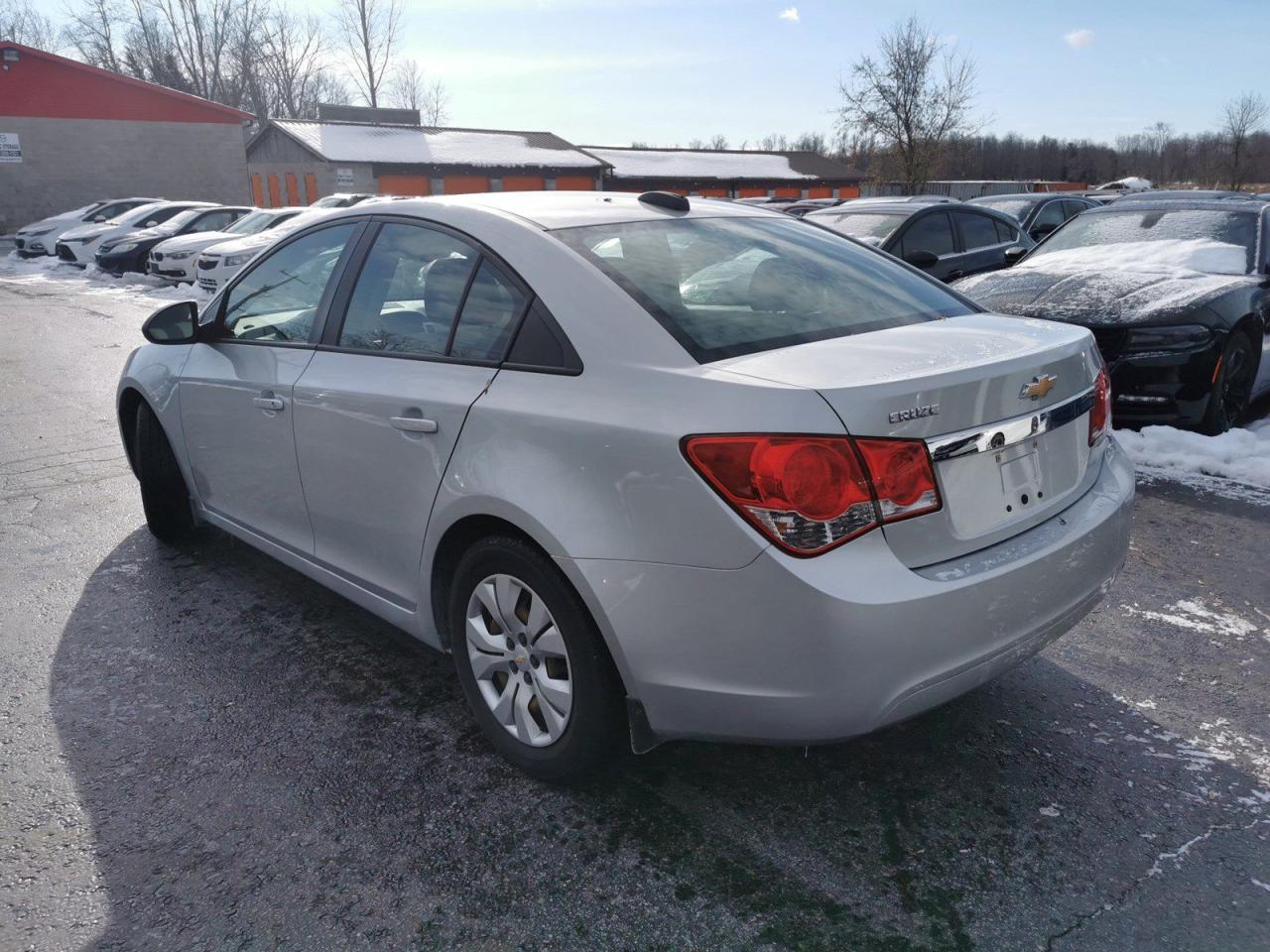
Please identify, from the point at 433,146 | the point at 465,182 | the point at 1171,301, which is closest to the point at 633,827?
the point at 1171,301

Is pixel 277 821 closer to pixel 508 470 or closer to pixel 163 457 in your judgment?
pixel 508 470

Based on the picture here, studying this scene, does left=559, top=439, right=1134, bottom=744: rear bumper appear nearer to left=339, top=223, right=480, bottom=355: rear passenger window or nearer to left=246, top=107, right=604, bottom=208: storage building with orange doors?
left=339, top=223, right=480, bottom=355: rear passenger window

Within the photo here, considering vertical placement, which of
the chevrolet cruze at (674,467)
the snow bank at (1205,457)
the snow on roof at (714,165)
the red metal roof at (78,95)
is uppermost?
the red metal roof at (78,95)

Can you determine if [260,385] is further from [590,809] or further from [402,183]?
[402,183]

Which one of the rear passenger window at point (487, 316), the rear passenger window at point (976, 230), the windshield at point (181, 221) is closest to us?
the rear passenger window at point (487, 316)

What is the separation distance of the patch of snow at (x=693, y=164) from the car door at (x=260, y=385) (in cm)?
4082

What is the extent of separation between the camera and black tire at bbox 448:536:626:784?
8.18 ft

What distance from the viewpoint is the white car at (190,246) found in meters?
18.2

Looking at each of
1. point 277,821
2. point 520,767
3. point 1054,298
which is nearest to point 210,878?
point 277,821

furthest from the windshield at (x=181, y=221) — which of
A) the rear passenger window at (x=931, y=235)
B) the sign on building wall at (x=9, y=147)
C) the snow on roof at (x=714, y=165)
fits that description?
the snow on roof at (x=714, y=165)

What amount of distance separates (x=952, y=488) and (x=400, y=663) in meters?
2.12

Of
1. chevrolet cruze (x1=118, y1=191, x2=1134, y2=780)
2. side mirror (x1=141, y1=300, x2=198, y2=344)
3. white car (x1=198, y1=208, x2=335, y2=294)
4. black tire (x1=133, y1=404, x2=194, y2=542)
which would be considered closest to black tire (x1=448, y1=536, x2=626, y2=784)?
chevrolet cruze (x1=118, y1=191, x2=1134, y2=780)

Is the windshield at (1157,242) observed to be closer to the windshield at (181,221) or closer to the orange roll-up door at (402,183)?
the windshield at (181,221)

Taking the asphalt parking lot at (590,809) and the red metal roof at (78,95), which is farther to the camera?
the red metal roof at (78,95)
